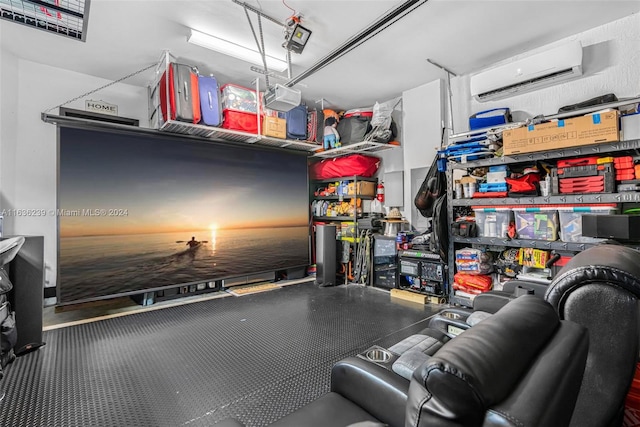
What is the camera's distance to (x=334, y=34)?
11.1 feet

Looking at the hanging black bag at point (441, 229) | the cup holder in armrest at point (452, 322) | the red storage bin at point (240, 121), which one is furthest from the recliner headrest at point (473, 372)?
the red storage bin at point (240, 121)

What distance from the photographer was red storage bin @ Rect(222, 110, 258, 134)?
4348 millimetres

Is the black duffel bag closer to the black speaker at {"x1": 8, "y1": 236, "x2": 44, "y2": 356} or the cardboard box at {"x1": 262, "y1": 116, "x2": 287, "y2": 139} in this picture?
the cardboard box at {"x1": 262, "y1": 116, "x2": 287, "y2": 139}

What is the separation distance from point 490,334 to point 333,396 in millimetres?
1007

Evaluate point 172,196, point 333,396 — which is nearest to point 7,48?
point 172,196

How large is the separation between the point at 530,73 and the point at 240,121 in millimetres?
3651

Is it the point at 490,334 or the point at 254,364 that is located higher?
the point at 490,334

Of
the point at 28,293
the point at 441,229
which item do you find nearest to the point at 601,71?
the point at 441,229

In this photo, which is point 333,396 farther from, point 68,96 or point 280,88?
point 68,96

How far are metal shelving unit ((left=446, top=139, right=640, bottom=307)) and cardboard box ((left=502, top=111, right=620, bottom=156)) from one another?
11 centimetres

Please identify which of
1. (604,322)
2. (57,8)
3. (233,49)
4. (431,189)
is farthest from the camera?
(431,189)

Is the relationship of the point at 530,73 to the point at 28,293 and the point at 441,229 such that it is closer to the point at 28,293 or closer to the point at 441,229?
the point at 441,229

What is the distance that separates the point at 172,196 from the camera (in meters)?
4.38

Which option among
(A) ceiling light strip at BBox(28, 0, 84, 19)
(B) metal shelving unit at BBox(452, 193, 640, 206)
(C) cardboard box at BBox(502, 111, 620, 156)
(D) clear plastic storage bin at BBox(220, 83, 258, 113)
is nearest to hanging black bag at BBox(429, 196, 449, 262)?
(B) metal shelving unit at BBox(452, 193, 640, 206)
